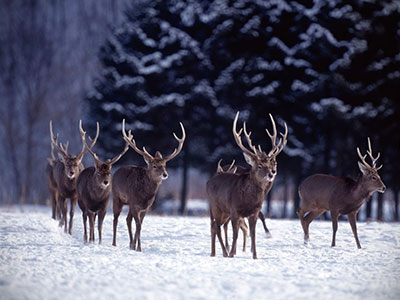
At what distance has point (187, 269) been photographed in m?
7.28

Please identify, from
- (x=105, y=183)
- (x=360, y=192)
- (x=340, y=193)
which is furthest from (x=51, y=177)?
(x=360, y=192)

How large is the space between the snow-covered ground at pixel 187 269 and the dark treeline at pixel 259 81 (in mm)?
11406

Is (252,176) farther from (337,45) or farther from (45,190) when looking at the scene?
(45,190)

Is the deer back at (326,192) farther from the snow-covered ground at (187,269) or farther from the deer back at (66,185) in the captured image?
the deer back at (66,185)


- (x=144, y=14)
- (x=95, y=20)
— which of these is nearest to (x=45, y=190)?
(x=144, y=14)

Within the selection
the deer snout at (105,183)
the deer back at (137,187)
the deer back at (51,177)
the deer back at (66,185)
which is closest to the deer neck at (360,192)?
the deer back at (137,187)

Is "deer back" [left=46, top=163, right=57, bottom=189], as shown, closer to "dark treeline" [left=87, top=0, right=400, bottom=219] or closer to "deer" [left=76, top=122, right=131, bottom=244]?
"deer" [left=76, top=122, right=131, bottom=244]

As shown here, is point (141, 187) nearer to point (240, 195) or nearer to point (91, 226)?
point (91, 226)

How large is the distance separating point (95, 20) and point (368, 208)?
25150mm

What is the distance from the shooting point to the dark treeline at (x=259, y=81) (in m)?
21.4

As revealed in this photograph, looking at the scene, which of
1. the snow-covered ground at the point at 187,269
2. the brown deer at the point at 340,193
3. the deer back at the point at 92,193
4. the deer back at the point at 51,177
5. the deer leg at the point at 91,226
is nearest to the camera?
the snow-covered ground at the point at 187,269

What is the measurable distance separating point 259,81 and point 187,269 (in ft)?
55.5

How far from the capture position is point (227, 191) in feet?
29.8

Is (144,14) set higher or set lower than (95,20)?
lower
